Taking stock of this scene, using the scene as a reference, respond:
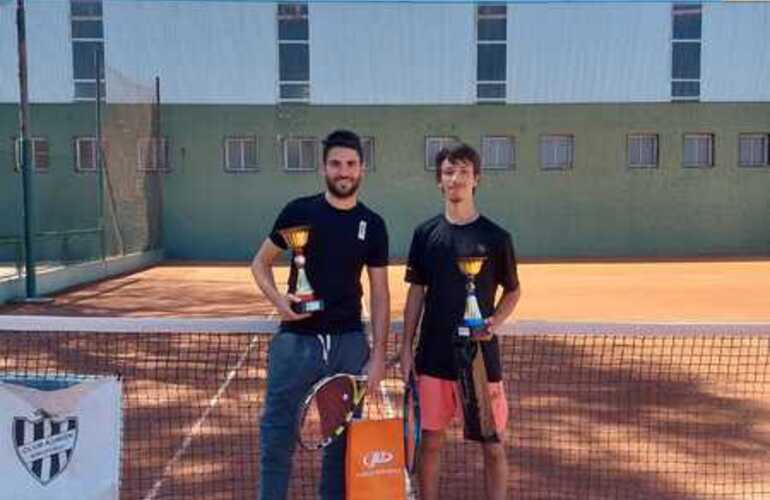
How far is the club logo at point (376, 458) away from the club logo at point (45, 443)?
4.67 ft

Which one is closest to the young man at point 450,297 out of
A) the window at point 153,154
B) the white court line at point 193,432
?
the white court line at point 193,432

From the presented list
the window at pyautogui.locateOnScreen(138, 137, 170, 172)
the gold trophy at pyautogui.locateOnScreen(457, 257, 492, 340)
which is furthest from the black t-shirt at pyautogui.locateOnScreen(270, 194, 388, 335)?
the window at pyautogui.locateOnScreen(138, 137, 170, 172)

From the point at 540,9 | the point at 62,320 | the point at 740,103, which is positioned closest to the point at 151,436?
the point at 62,320

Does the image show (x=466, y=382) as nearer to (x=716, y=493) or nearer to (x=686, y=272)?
(x=716, y=493)

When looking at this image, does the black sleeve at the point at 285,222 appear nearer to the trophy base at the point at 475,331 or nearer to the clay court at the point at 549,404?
the clay court at the point at 549,404

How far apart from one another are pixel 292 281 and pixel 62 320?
4.79ft

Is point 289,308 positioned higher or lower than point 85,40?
lower

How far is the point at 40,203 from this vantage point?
86.8 feet

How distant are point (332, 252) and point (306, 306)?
28 cm

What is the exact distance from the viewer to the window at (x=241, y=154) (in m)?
27.7

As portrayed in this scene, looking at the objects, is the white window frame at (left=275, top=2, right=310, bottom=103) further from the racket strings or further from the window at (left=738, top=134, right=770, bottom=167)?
the racket strings

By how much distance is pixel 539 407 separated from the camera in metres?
7.02

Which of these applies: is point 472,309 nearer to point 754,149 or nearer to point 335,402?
point 335,402

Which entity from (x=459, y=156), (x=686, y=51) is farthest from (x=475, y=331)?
(x=686, y=51)
